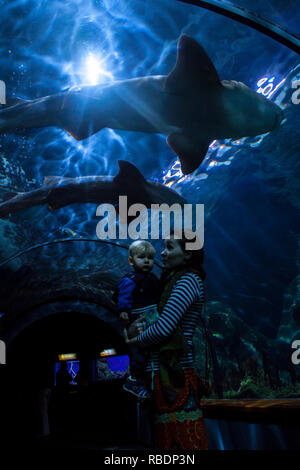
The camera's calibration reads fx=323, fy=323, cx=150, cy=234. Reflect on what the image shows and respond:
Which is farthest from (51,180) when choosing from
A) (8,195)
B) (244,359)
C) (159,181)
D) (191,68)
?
(244,359)

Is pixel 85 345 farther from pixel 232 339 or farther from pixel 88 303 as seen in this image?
pixel 232 339

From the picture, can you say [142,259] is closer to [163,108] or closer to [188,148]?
[163,108]

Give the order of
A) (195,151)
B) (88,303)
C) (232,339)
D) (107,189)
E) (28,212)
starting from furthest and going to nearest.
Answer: (88,303), (232,339), (28,212), (107,189), (195,151)

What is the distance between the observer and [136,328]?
2189mm

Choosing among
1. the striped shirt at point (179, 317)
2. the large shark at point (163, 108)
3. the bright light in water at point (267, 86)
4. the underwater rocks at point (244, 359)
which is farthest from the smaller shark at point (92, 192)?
the striped shirt at point (179, 317)

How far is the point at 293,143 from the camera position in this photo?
26.3 feet

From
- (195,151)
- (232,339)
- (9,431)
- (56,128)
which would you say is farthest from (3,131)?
(9,431)

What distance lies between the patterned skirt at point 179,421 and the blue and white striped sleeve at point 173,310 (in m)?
0.25

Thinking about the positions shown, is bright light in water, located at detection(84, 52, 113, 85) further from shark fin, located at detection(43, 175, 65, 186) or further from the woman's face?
the woman's face

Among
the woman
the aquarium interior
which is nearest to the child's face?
the woman

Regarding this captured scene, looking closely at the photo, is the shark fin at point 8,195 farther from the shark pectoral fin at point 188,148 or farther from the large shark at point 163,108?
the shark pectoral fin at point 188,148

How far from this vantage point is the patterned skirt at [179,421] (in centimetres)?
193

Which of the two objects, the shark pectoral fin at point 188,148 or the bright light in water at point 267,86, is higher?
the bright light in water at point 267,86

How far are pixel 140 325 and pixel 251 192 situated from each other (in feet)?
27.9
